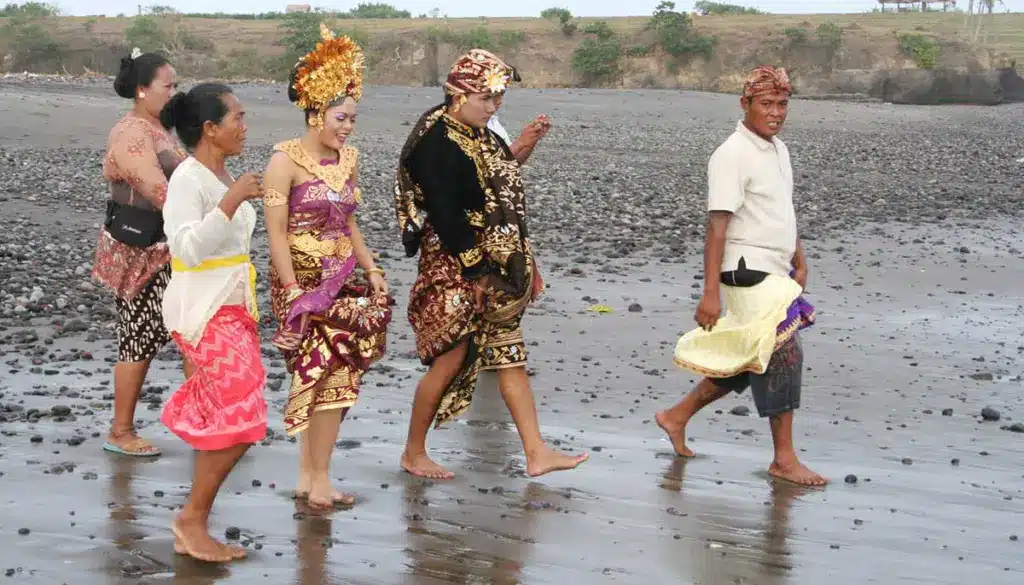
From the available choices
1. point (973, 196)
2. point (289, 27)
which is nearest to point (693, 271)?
point (973, 196)

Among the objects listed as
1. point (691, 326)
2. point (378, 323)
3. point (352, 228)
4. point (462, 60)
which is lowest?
point (691, 326)

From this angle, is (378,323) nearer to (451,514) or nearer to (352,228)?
(352,228)

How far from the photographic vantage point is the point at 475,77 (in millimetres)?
5961

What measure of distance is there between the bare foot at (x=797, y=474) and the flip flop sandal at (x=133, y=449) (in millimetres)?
2747

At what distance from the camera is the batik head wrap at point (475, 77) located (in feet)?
19.5

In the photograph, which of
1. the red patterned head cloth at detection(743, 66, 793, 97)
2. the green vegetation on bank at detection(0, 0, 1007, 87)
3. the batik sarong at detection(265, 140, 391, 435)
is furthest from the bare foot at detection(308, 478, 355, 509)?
the green vegetation on bank at detection(0, 0, 1007, 87)

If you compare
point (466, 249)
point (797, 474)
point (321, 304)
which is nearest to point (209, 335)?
point (321, 304)

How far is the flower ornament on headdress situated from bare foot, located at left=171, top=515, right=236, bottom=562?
5.44ft

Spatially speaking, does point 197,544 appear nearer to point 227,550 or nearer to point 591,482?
point 227,550

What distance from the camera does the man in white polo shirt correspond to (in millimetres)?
6191

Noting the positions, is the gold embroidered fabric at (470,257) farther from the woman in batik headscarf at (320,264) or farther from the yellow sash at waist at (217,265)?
the yellow sash at waist at (217,265)

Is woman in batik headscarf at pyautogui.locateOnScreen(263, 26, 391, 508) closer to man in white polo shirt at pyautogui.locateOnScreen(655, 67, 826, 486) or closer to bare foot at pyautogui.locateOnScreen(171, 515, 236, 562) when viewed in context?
bare foot at pyautogui.locateOnScreen(171, 515, 236, 562)

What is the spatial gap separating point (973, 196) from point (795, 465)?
543 inches

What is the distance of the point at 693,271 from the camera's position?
12.3 meters
